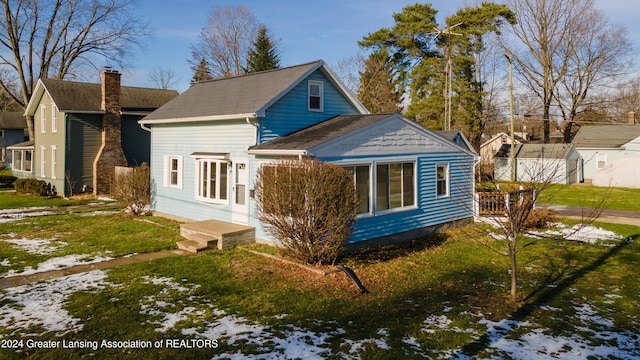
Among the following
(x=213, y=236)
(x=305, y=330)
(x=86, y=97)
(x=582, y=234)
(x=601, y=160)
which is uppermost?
(x=86, y=97)

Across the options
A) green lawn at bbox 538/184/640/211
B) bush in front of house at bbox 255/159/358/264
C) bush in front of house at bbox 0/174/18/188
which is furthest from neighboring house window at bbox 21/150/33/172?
green lawn at bbox 538/184/640/211

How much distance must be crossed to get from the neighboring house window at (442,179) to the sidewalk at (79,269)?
8577 millimetres

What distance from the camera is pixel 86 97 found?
2516 cm

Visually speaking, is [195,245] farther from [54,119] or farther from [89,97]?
[54,119]

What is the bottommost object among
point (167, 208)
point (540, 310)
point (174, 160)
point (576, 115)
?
point (540, 310)

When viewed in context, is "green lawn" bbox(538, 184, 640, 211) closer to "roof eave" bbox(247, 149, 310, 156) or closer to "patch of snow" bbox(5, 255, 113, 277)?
"roof eave" bbox(247, 149, 310, 156)

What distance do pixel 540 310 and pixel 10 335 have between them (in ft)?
28.1

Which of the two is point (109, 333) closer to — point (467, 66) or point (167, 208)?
point (167, 208)

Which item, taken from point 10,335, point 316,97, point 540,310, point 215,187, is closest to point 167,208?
point 215,187

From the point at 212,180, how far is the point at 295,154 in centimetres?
447

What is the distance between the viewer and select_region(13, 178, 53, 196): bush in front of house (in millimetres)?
23919

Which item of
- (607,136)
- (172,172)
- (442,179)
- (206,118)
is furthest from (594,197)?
(172,172)

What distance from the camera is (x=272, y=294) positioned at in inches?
313

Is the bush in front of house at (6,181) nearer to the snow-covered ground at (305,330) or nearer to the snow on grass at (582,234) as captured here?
the snow-covered ground at (305,330)
